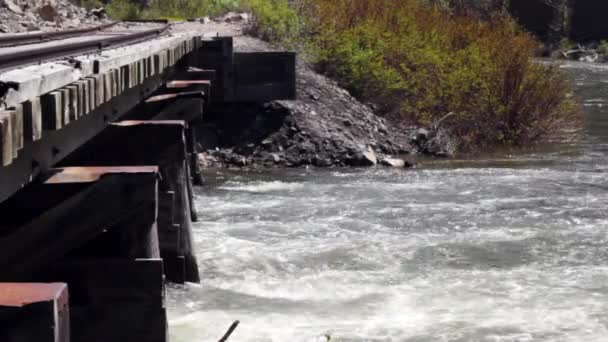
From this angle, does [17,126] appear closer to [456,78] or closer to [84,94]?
[84,94]

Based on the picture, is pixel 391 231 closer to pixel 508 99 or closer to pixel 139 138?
pixel 139 138

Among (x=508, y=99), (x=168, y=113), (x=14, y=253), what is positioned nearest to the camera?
(x=14, y=253)

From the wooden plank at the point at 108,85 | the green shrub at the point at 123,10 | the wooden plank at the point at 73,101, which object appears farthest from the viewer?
the green shrub at the point at 123,10

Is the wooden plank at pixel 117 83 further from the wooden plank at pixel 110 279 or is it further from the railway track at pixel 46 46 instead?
the wooden plank at pixel 110 279

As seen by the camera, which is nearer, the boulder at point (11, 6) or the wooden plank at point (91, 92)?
the wooden plank at point (91, 92)

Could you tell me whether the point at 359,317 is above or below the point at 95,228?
below

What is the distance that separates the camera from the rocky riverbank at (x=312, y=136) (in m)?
21.4

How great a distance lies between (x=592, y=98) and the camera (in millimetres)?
33938

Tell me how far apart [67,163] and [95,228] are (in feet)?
9.36

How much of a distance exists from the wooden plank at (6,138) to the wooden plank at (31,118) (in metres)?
0.54

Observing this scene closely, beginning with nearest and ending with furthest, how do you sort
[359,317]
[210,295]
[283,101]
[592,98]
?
1. [359,317]
2. [210,295]
3. [283,101]
4. [592,98]

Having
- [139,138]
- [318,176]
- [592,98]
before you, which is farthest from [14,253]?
[592,98]

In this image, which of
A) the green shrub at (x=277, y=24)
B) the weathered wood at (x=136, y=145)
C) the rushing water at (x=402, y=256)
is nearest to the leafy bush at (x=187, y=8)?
the green shrub at (x=277, y=24)

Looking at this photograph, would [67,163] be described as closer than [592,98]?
Yes
